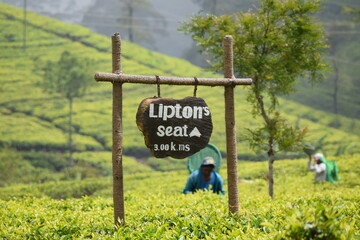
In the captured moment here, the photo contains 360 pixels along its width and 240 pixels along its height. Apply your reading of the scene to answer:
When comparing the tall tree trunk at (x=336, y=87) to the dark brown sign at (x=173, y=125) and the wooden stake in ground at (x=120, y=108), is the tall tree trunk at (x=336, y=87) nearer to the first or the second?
the wooden stake in ground at (x=120, y=108)

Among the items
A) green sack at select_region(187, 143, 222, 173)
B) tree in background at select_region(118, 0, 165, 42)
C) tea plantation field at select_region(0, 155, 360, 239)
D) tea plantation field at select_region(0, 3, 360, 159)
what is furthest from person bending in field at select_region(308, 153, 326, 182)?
tree in background at select_region(118, 0, 165, 42)

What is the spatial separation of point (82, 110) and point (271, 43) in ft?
73.1

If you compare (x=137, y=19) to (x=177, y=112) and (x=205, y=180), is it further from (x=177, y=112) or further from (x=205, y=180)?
(x=177, y=112)

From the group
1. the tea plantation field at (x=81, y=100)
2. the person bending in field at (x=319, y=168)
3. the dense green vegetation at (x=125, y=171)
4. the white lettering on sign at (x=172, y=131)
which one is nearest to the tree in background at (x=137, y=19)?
the tea plantation field at (x=81, y=100)

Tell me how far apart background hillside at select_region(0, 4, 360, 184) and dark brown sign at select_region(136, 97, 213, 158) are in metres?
16.1

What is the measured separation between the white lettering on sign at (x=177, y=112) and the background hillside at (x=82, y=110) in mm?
16069

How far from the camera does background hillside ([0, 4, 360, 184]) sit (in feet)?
83.4

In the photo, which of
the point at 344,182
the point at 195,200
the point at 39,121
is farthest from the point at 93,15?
the point at 195,200

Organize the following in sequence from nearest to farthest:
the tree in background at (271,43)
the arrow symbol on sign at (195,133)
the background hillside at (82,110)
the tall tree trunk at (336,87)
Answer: the arrow symbol on sign at (195,133), the tree in background at (271,43), the background hillside at (82,110), the tall tree trunk at (336,87)

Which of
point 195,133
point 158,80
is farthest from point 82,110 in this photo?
point 195,133

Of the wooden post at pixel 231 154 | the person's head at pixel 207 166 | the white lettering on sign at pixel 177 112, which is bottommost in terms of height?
the person's head at pixel 207 166

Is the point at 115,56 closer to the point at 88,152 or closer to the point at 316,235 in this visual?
the point at 316,235

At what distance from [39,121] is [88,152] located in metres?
4.10

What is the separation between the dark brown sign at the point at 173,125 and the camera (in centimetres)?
468
